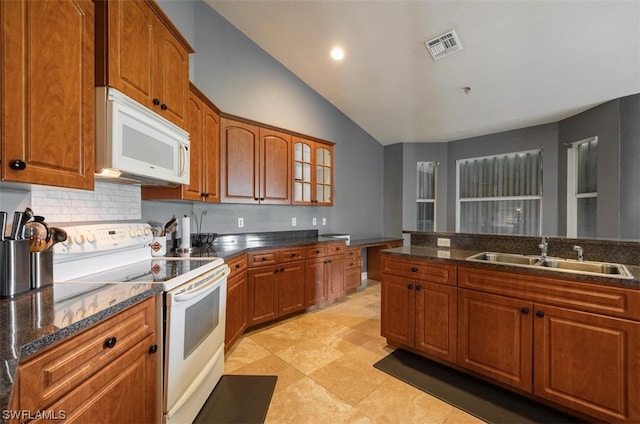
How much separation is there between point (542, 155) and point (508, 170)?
50 centimetres

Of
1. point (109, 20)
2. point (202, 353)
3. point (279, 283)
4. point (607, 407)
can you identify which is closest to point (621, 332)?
point (607, 407)

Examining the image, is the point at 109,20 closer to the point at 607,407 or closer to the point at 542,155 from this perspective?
the point at 607,407

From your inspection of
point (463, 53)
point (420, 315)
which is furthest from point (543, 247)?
point (463, 53)

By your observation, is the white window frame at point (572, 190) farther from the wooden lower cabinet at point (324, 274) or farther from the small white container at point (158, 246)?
the small white container at point (158, 246)

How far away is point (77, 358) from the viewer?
913mm

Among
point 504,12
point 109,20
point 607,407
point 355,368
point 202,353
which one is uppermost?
point 504,12

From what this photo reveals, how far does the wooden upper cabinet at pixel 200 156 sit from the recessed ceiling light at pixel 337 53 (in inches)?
66.2

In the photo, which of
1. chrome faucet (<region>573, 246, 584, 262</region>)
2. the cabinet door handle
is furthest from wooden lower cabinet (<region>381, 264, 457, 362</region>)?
the cabinet door handle

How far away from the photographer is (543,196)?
4.11 metres

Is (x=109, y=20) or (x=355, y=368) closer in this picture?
(x=109, y=20)

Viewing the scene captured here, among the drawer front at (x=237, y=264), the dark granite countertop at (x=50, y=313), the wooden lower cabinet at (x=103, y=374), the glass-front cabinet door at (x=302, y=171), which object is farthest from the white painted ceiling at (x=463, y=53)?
the wooden lower cabinet at (x=103, y=374)

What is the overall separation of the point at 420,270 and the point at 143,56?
98.1 inches

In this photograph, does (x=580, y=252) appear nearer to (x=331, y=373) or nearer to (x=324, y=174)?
(x=331, y=373)

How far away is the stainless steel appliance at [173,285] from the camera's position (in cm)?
137
